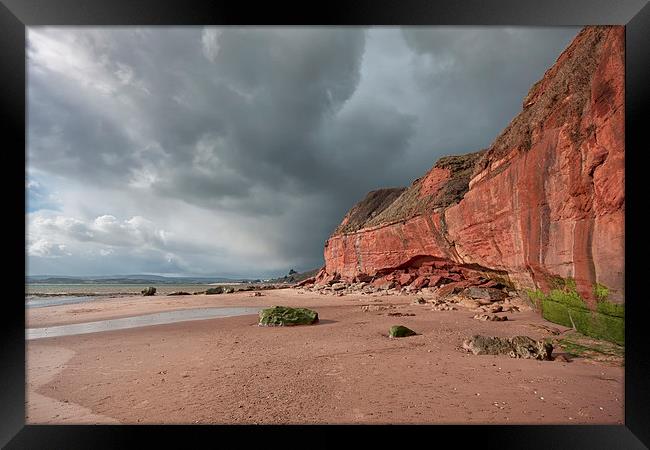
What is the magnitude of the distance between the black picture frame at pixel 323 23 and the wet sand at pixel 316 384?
0.42m

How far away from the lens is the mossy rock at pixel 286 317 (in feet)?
40.8

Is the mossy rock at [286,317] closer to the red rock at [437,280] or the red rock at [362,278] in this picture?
the red rock at [437,280]

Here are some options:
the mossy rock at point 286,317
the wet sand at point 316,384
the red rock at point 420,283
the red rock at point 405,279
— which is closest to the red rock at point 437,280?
the red rock at point 420,283

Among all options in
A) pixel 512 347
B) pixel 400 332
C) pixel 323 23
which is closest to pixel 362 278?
pixel 400 332

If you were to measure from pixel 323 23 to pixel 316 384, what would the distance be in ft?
20.0

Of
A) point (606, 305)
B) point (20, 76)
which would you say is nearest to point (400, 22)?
point (20, 76)

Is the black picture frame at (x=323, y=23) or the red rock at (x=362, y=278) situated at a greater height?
the black picture frame at (x=323, y=23)

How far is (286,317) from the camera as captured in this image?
12.7m

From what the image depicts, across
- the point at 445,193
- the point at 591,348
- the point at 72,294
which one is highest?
the point at 445,193

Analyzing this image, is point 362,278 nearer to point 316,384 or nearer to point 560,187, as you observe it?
point 560,187

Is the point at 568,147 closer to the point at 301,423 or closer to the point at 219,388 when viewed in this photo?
the point at 301,423

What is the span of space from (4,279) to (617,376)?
10528mm

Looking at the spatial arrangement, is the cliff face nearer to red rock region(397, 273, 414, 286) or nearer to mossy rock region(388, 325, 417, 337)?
mossy rock region(388, 325, 417, 337)

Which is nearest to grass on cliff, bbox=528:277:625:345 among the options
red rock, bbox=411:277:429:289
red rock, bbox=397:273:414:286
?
red rock, bbox=411:277:429:289
